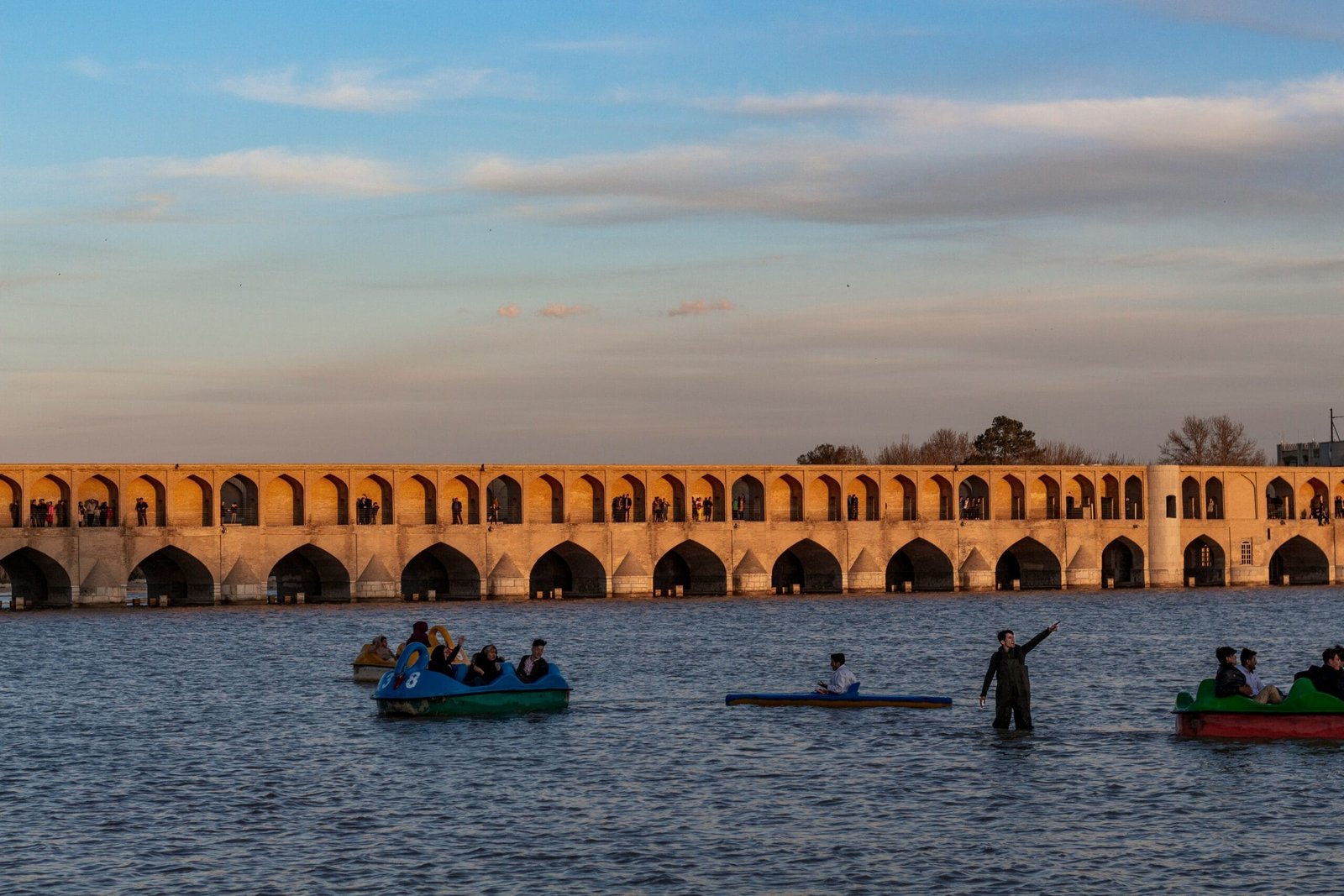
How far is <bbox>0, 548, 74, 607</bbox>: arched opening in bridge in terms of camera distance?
6869cm

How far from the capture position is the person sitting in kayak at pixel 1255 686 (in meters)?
24.5

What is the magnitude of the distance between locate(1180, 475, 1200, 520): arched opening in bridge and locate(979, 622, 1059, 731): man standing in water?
230 feet

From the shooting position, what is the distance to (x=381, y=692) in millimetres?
29422

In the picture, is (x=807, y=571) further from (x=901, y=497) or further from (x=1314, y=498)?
(x=1314, y=498)

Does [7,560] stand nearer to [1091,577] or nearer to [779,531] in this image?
[779,531]

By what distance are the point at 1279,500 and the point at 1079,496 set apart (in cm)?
1143

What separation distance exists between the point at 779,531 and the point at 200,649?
38106 mm

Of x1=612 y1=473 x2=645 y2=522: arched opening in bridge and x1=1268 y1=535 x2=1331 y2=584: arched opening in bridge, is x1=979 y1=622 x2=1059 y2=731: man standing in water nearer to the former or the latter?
x1=612 y1=473 x2=645 y2=522: arched opening in bridge

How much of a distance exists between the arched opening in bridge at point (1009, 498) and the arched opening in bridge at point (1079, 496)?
2571 millimetres

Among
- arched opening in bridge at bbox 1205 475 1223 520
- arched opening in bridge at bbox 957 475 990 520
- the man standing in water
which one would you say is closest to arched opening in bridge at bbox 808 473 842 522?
arched opening in bridge at bbox 957 475 990 520

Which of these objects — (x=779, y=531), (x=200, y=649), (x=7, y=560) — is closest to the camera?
(x=200, y=649)

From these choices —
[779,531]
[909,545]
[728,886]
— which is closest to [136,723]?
[728,886]

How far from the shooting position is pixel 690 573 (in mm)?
82500

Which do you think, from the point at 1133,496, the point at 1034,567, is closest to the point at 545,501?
the point at 1034,567
